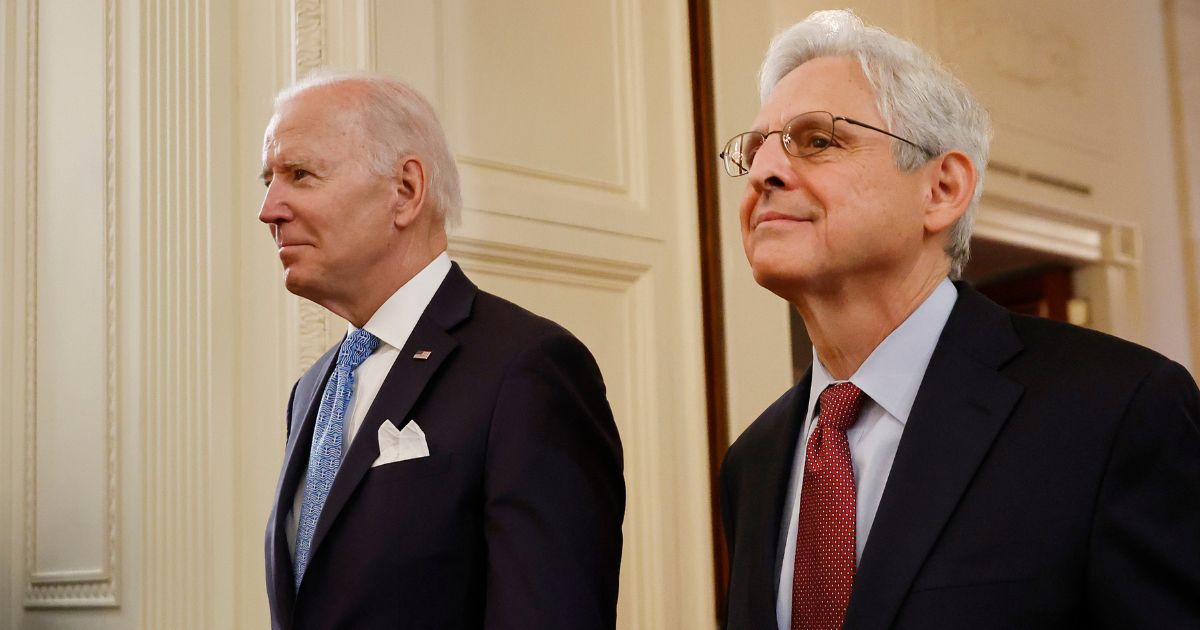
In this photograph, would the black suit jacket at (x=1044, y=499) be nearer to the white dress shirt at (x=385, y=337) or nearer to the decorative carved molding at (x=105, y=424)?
the white dress shirt at (x=385, y=337)

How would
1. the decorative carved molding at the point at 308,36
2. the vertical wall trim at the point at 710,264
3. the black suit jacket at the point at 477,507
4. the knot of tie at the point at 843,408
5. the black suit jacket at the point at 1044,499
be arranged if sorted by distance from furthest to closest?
the vertical wall trim at the point at 710,264, the decorative carved molding at the point at 308,36, the black suit jacket at the point at 477,507, the knot of tie at the point at 843,408, the black suit jacket at the point at 1044,499

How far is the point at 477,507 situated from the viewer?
177 cm

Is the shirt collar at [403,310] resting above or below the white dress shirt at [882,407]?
above

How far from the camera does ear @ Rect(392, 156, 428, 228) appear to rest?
200 cm

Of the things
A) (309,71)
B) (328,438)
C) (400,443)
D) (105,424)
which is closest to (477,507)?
(400,443)

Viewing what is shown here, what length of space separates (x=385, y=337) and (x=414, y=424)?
20cm

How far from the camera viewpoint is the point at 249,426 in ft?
8.77

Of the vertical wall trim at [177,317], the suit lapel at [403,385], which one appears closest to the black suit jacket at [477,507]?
the suit lapel at [403,385]

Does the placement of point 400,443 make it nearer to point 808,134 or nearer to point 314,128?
point 314,128

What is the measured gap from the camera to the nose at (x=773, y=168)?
158 cm

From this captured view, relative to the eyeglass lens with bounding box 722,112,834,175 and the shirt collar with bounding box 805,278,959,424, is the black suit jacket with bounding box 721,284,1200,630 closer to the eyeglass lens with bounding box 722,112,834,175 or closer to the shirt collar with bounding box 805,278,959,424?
the shirt collar with bounding box 805,278,959,424

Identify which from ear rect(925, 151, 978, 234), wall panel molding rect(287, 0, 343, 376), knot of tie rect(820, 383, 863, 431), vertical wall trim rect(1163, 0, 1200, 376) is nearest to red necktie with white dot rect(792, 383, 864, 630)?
knot of tie rect(820, 383, 863, 431)

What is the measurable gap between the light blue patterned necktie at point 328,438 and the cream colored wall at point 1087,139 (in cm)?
149

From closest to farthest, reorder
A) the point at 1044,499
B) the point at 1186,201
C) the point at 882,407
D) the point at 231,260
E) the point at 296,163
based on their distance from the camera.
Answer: the point at 1044,499, the point at 882,407, the point at 296,163, the point at 1186,201, the point at 231,260
